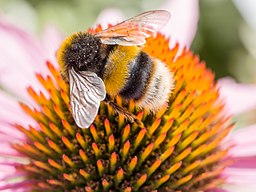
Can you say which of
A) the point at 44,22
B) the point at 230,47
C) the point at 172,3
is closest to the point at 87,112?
the point at 172,3

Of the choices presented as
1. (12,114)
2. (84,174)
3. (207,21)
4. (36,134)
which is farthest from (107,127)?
(207,21)

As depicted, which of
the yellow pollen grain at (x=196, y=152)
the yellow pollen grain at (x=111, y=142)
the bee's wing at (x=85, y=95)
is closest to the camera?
the bee's wing at (x=85, y=95)

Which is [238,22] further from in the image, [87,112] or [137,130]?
[87,112]

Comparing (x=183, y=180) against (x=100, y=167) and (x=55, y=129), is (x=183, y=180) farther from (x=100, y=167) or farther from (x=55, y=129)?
(x=55, y=129)

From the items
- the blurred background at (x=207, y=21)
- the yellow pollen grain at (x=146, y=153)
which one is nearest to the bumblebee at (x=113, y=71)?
the yellow pollen grain at (x=146, y=153)

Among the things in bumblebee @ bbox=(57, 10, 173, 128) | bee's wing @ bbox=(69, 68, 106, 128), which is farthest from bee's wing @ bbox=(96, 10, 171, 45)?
bee's wing @ bbox=(69, 68, 106, 128)

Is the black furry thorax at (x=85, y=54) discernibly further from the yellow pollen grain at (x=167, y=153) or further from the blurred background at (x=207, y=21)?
the blurred background at (x=207, y=21)
